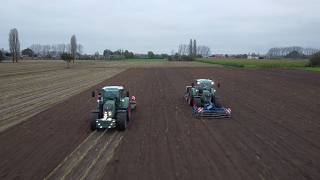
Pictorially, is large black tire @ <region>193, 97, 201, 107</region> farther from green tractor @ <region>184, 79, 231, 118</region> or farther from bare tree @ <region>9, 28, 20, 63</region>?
bare tree @ <region>9, 28, 20, 63</region>

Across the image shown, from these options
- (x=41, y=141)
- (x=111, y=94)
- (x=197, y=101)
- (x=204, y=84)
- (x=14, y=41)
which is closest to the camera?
(x=41, y=141)

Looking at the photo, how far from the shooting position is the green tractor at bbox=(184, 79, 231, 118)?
22531 mm

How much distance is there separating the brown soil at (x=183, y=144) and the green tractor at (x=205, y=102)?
560 mm

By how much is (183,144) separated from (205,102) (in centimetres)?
854

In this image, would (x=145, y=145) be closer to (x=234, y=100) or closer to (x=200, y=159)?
(x=200, y=159)

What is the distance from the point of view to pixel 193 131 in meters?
18.7

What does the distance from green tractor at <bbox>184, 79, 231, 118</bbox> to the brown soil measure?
0.56m

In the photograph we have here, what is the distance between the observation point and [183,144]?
634 inches

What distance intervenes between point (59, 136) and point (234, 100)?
15.7m

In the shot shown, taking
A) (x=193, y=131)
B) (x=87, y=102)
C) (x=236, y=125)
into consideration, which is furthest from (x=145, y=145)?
(x=87, y=102)

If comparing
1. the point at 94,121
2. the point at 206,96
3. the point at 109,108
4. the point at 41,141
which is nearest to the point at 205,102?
the point at 206,96

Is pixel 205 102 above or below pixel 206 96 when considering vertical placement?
below

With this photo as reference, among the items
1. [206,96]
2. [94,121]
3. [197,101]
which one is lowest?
[94,121]

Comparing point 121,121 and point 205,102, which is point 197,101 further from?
point 121,121
